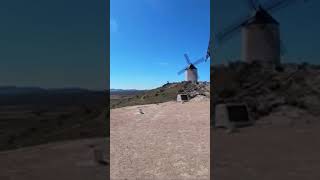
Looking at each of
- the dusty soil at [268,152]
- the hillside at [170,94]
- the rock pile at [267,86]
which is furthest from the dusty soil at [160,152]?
the hillside at [170,94]

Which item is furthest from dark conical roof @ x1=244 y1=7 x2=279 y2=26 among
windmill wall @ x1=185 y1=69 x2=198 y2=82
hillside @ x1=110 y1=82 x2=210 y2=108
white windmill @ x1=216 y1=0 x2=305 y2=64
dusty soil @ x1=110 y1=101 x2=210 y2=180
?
windmill wall @ x1=185 y1=69 x2=198 y2=82

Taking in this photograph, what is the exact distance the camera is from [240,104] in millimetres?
14234

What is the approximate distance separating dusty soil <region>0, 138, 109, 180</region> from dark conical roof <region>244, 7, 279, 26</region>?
11282 mm

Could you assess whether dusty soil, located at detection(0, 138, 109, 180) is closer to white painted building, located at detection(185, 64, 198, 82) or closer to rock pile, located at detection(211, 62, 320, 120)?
rock pile, located at detection(211, 62, 320, 120)

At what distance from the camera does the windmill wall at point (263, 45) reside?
16.9m

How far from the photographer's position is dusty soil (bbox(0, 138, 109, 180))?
8289 mm

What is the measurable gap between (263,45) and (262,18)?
2.11 metres

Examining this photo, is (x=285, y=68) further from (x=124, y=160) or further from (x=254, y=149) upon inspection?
(x=124, y=160)

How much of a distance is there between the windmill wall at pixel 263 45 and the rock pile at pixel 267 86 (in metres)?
0.56

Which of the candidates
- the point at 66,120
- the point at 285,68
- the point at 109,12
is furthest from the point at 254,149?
the point at 66,120

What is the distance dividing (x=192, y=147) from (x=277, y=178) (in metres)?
4.00

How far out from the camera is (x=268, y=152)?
9711 mm

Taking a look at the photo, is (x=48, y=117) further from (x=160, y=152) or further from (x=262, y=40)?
(x=262, y=40)

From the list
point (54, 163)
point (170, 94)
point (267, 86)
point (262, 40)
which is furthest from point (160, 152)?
point (170, 94)
